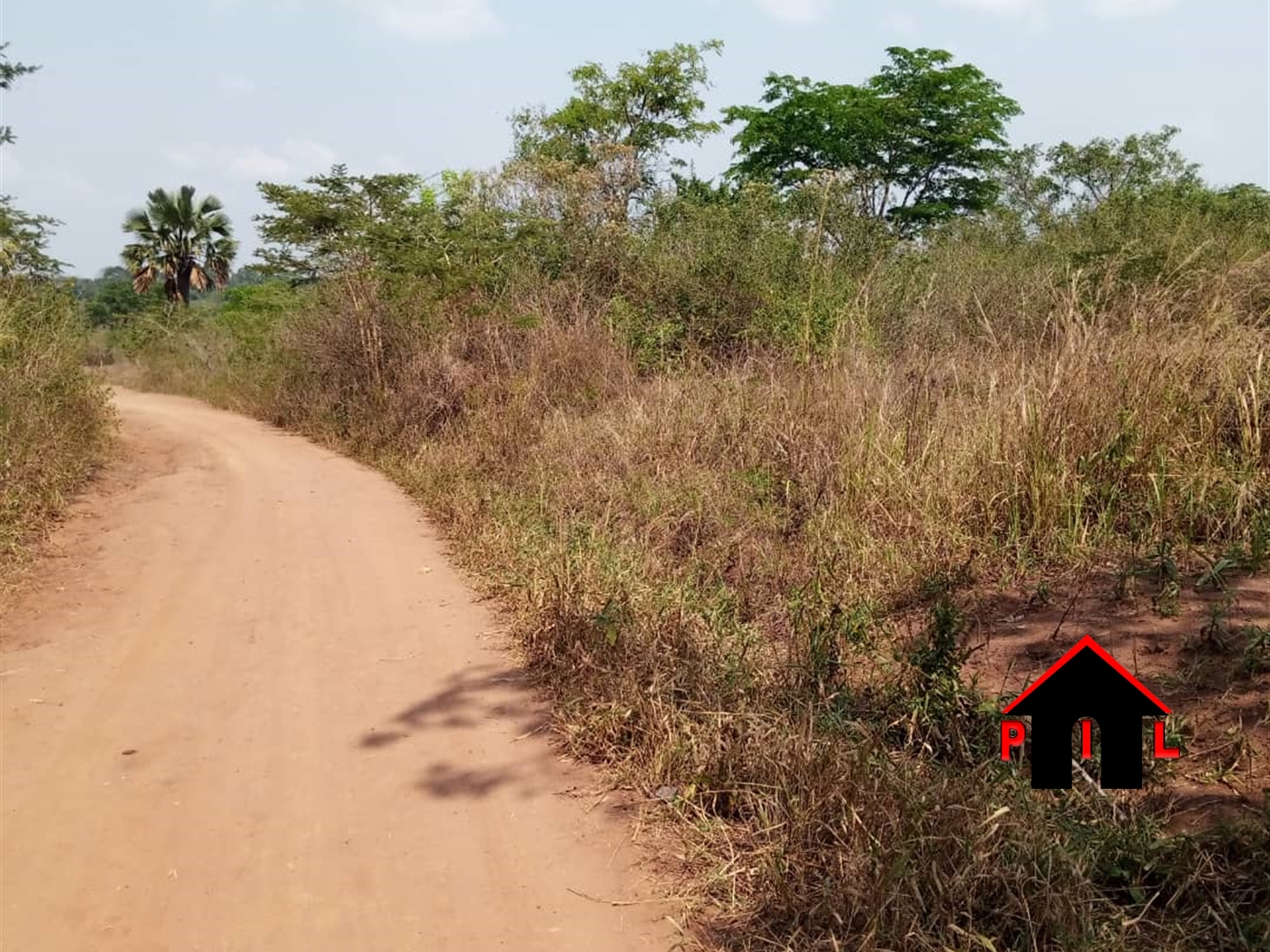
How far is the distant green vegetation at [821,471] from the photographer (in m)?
2.52

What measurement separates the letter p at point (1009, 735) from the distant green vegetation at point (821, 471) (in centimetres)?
12

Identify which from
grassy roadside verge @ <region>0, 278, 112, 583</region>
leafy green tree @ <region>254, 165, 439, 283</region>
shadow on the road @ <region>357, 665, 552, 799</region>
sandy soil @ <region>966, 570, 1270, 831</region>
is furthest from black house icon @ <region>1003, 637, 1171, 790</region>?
leafy green tree @ <region>254, 165, 439, 283</region>

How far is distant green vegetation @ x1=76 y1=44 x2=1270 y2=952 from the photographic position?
2.52 m

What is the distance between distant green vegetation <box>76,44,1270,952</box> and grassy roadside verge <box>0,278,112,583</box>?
2.77 meters

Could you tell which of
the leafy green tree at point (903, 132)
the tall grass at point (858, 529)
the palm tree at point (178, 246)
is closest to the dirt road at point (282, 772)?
the tall grass at point (858, 529)

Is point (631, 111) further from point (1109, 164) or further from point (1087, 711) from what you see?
point (1087, 711)

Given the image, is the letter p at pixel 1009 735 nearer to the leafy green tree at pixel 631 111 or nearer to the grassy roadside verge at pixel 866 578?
the grassy roadside verge at pixel 866 578

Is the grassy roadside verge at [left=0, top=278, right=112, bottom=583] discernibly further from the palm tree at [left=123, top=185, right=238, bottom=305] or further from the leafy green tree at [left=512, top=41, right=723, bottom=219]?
the palm tree at [left=123, top=185, right=238, bottom=305]

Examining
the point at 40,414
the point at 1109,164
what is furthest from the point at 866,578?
the point at 1109,164

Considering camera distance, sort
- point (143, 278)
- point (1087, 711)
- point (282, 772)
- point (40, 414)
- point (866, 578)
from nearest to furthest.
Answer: point (1087, 711), point (282, 772), point (866, 578), point (40, 414), point (143, 278)

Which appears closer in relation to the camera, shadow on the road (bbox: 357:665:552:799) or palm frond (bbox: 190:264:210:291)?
shadow on the road (bbox: 357:665:552:799)

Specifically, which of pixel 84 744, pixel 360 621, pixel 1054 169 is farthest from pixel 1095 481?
pixel 1054 169

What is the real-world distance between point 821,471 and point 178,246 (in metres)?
35.1

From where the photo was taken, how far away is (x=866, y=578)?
181 inches
